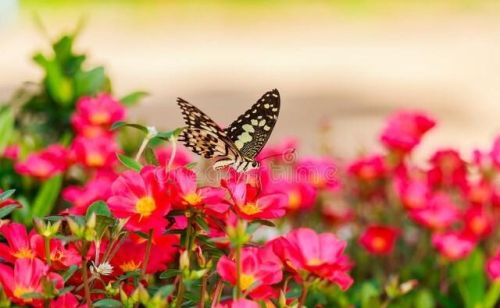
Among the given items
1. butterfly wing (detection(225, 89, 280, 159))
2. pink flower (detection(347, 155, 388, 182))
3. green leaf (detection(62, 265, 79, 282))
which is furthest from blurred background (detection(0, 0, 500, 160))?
green leaf (detection(62, 265, 79, 282))

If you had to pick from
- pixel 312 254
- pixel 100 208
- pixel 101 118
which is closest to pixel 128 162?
pixel 100 208

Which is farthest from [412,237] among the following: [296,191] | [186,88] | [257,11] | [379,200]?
[257,11]

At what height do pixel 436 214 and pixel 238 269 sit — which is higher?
pixel 238 269

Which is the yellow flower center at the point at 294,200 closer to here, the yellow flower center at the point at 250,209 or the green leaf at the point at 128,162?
the green leaf at the point at 128,162

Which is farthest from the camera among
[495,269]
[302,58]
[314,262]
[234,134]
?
[302,58]

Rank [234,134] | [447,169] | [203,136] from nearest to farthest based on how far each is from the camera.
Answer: [203,136] → [234,134] → [447,169]

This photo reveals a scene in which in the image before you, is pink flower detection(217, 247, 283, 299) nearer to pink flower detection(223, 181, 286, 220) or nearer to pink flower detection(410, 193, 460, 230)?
pink flower detection(223, 181, 286, 220)

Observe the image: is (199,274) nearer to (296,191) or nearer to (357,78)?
(296,191)

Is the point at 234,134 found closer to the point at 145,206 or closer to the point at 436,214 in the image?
the point at 145,206
